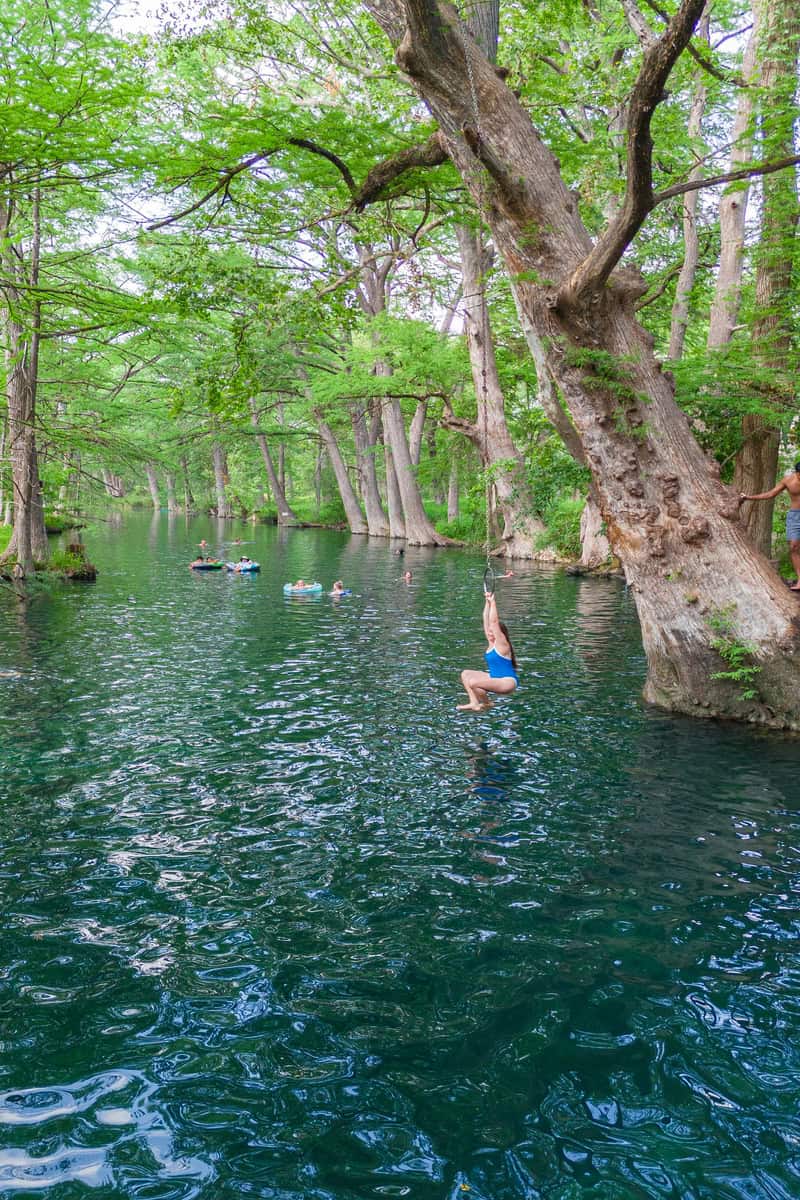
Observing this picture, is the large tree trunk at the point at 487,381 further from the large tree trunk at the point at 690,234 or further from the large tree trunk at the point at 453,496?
the large tree trunk at the point at 453,496

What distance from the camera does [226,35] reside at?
13.9 m

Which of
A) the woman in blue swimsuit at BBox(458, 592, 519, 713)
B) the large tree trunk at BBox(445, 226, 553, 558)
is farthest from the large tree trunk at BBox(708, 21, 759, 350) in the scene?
the large tree trunk at BBox(445, 226, 553, 558)

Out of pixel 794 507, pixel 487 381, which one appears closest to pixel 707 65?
pixel 794 507

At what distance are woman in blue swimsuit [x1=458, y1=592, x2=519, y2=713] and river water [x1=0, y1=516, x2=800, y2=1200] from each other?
515mm

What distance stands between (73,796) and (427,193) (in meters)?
10.8

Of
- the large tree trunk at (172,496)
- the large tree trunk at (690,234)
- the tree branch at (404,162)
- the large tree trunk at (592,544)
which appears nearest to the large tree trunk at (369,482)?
the large tree trunk at (592,544)

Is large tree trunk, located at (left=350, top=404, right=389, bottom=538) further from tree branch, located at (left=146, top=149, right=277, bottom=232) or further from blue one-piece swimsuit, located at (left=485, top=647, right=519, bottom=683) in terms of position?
blue one-piece swimsuit, located at (left=485, top=647, right=519, bottom=683)

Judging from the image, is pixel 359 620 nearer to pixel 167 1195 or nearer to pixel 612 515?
pixel 612 515

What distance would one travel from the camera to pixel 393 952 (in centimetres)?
507

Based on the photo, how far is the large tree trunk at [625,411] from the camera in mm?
10141

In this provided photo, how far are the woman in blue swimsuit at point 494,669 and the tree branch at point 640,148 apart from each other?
436 centimetres

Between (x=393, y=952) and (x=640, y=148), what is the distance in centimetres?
787

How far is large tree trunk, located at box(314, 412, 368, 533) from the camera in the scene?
49.6m

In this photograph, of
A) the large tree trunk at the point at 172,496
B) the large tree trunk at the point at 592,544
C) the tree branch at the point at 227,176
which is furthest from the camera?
the large tree trunk at the point at 172,496
